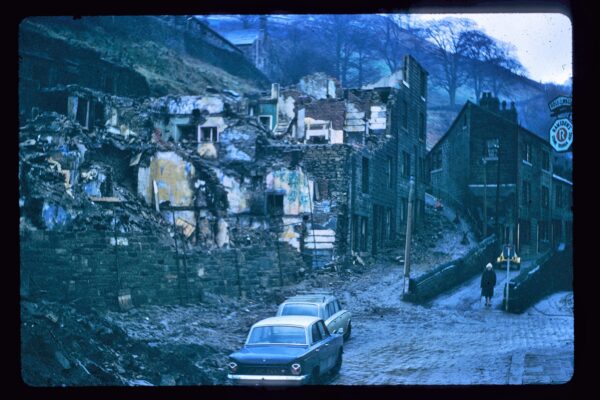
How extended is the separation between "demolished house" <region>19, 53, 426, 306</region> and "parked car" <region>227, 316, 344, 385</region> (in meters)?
0.87

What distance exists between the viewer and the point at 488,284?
23.1 ft

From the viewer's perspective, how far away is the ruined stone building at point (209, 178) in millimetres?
6785

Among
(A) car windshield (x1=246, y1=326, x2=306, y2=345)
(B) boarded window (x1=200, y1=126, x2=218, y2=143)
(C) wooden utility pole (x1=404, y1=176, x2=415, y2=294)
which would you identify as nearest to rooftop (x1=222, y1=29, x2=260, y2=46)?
(B) boarded window (x1=200, y1=126, x2=218, y2=143)

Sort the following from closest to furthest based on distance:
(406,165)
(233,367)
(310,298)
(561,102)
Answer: (233,367)
(310,298)
(561,102)
(406,165)

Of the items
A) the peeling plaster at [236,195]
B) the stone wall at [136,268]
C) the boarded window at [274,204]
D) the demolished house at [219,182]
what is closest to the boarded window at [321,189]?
the demolished house at [219,182]

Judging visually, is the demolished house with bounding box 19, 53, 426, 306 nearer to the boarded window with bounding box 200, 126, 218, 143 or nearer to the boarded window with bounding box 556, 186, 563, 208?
the boarded window with bounding box 200, 126, 218, 143

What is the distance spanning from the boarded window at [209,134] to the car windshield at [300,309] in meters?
2.12

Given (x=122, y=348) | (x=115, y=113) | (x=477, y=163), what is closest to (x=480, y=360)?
(x=477, y=163)

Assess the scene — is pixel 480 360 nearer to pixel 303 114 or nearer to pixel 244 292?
pixel 244 292

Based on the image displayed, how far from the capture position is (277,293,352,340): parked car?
6602 mm

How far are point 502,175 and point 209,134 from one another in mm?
3467

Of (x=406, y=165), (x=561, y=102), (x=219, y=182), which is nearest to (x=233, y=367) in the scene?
(x=219, y=182)

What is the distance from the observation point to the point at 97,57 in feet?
23.5

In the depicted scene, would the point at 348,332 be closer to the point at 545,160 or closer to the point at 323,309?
the point at 323,309
